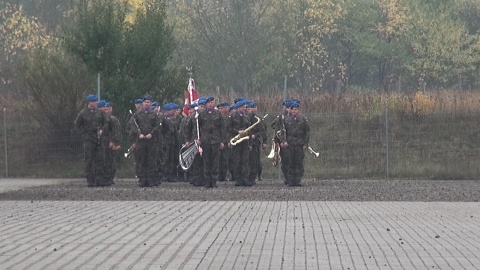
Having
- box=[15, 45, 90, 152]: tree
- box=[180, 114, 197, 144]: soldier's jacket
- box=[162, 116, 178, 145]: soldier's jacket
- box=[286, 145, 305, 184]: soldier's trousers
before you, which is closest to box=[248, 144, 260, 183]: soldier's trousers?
box=[286, 145, 305, 184]: soldier's trousers

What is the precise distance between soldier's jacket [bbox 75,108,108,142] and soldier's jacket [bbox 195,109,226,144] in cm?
242

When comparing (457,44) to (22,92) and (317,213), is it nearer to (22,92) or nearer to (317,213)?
(22,92)

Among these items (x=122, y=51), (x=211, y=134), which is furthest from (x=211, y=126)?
(x=122, y=51)

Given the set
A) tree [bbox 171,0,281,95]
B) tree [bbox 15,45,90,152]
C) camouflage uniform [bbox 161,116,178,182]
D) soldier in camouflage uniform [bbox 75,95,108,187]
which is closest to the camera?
soldier in camouflage uniform [bbox 75,95,108,187]

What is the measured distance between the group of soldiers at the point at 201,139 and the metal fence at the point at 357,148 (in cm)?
451

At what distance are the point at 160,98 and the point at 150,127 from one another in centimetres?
636

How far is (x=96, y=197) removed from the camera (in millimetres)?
24391

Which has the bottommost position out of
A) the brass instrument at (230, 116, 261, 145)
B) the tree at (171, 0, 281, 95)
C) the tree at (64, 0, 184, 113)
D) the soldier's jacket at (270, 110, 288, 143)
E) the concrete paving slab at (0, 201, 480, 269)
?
the concrete paving slab at (0, 201, 480, 269)

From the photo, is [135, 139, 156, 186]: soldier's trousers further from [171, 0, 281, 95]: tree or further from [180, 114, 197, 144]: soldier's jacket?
[171, 0, 281, 95]: tree

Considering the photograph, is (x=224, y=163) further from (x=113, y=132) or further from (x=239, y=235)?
(x=239, y=235)

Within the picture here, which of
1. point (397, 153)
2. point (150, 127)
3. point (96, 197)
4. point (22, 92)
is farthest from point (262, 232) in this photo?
point (22, 92)

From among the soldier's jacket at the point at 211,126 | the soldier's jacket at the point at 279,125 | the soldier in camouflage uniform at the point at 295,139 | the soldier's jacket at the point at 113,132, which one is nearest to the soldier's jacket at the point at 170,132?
the soldier's jacket at the point at 113,132

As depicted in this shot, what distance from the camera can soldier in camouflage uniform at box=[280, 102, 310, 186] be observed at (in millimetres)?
29453

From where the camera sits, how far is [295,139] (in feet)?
96.7
